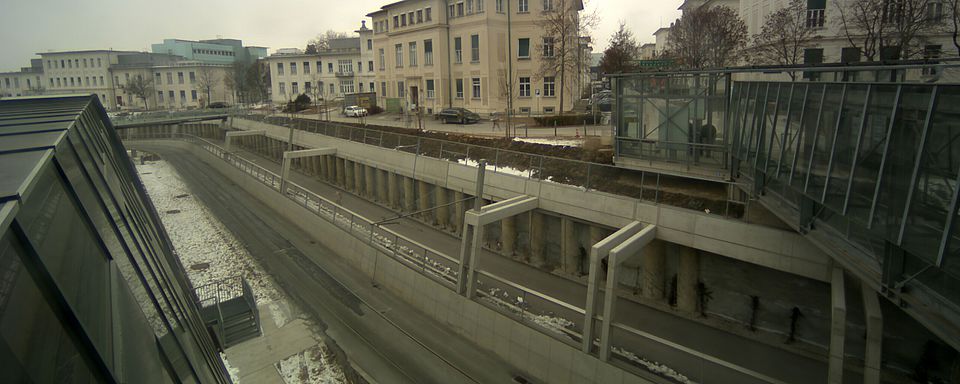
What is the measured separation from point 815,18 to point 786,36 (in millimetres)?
5633

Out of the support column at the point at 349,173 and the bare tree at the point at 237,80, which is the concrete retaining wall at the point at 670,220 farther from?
the bare tree at the point at 237,80

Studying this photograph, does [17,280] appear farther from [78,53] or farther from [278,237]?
[78,53]

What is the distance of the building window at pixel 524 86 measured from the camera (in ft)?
160

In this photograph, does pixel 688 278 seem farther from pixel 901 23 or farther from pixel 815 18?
pixel 815 18

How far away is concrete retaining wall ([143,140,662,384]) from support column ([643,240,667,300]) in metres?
4.69

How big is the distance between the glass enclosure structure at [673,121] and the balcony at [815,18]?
28.8m

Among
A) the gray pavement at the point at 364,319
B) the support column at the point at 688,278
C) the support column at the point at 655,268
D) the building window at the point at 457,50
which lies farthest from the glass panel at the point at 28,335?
the building window at the point at 457,50

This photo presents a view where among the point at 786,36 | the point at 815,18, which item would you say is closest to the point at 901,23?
the point at 786,36

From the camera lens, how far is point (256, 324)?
1653 cm

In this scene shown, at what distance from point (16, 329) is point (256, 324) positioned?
52.7 ft

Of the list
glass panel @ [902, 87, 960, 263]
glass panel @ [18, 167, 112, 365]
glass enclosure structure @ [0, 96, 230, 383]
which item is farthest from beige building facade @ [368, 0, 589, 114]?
glass panel @ [18, 167, 112, 365]

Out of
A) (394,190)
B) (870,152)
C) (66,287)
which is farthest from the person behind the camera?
(394,190)

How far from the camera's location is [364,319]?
17.5 m

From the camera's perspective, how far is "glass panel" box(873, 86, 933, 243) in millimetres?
7176
